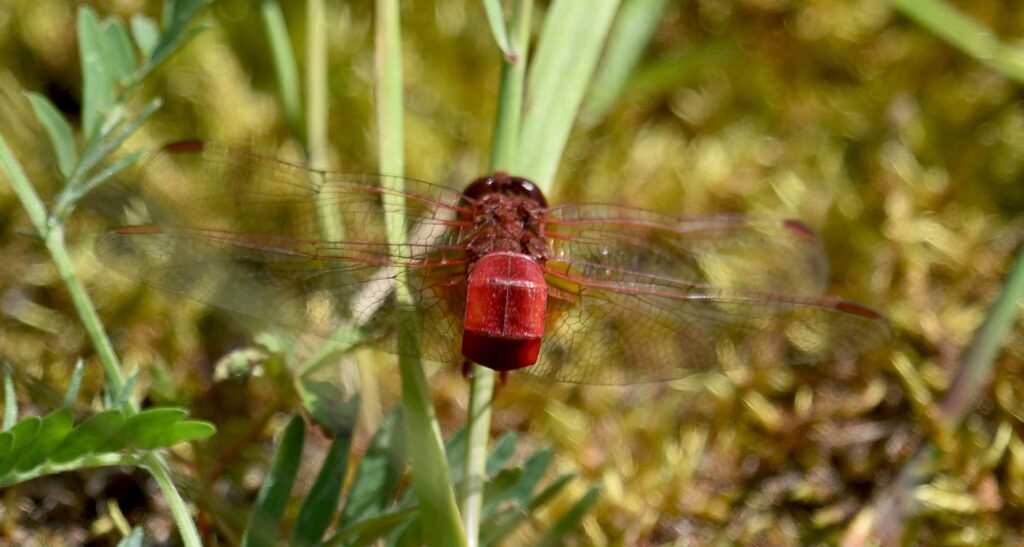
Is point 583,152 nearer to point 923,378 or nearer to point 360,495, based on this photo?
point 923,378

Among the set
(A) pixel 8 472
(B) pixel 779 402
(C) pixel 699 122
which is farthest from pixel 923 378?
(A) pixel 8 472

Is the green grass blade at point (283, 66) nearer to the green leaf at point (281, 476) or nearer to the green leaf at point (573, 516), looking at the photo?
the green leaf at point (281, 476)

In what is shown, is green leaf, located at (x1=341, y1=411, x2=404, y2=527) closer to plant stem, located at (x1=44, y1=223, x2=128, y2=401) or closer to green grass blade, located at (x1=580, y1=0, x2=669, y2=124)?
plant stem, located at (x1=44, y1=223, x2=128, y2=401)

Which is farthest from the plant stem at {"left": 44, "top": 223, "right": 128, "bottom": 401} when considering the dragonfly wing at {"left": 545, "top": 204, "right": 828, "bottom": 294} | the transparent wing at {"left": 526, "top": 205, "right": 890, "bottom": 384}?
the dragonfly wing at {"left": 545, "top": 204, "right": 828, "bottom": 294}

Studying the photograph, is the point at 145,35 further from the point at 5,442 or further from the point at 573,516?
the point at 573,516

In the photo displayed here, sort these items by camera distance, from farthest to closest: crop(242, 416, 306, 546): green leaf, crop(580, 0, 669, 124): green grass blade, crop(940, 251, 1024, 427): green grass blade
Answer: crop(580, 0, 669, 124): green grass blade < crop(940, 251, 1024, 427): green grass blade < crop(242, 416, 306, 546): green leaf

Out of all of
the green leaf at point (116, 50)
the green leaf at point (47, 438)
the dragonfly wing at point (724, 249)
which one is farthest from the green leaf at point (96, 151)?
the dragonfly wing at point (724, 249)
